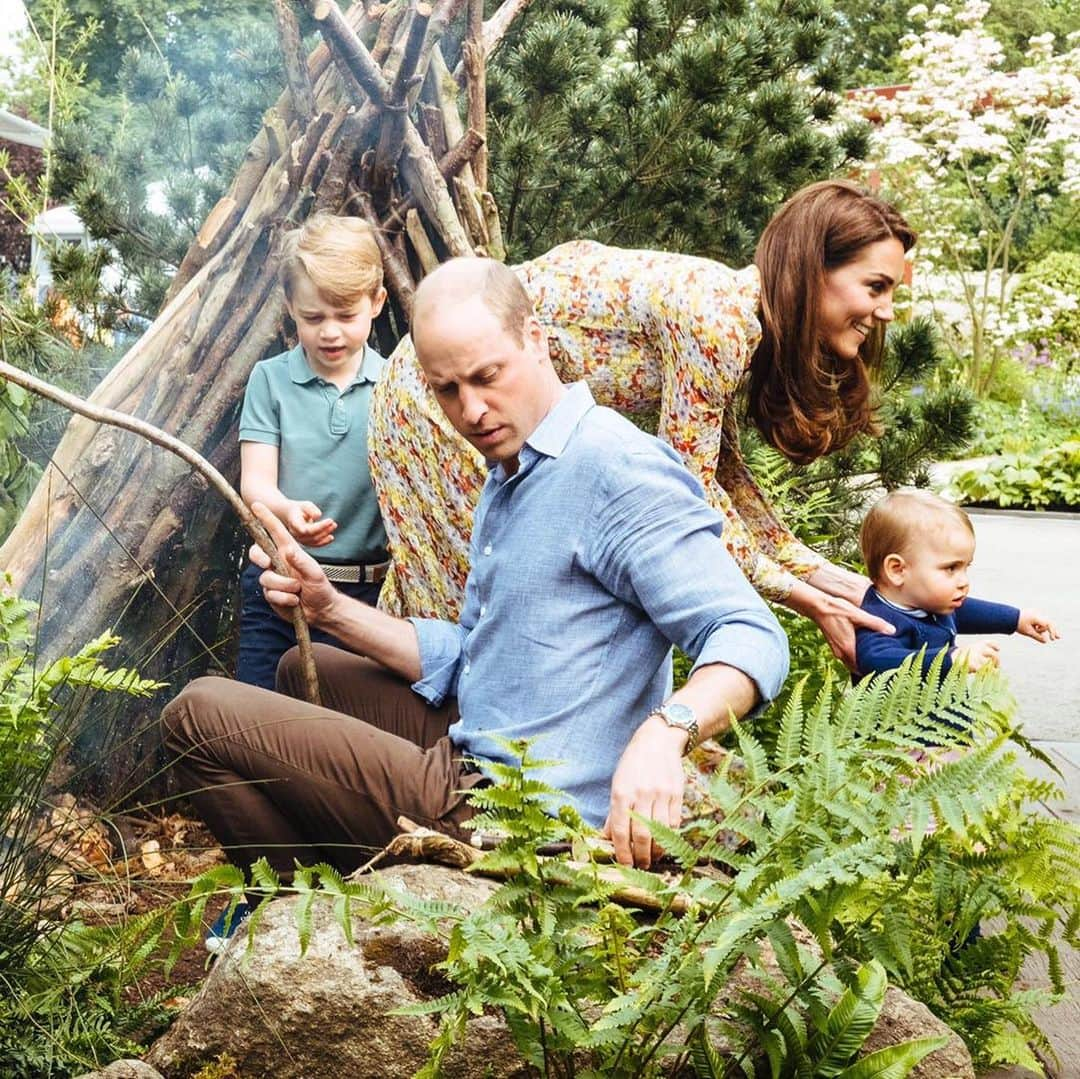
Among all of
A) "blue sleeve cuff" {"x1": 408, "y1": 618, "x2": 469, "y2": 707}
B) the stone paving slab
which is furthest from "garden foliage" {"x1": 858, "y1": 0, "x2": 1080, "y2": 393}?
"blue sleeve cuff" {"x1": 408, "y1": 618, "x2": 469, "y2": 707}

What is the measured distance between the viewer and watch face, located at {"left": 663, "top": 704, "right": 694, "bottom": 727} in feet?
7.50

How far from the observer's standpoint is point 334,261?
390cm

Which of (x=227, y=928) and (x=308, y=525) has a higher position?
(x=308, y=525)

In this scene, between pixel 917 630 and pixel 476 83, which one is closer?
pixel 917 630

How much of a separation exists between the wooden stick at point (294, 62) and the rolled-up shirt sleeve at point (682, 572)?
2.40 metres

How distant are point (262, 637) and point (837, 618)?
1.60 metres

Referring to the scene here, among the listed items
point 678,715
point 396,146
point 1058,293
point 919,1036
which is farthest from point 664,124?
point 1058,293

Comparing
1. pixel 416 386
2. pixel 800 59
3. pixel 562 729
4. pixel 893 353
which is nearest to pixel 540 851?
pixel 562 729

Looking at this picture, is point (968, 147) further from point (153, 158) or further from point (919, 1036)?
point (919, 1036)

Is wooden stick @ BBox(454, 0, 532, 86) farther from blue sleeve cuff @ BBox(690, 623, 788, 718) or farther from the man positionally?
blue sleeve cuff @ BBox(690, 623, 788, 718)

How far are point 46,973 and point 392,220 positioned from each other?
273cm

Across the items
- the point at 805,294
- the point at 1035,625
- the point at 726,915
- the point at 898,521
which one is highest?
the point at 805,294

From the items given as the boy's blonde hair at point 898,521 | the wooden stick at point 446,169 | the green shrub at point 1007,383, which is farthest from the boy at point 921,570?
the green shrub at point 1007,383

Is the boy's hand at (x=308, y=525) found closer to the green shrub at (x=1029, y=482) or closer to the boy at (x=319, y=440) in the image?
the boy at (x=319, y=440)
